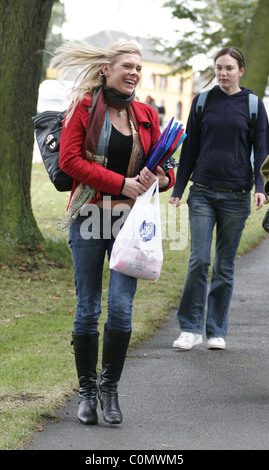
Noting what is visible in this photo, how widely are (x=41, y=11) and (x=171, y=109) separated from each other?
95.9 metres

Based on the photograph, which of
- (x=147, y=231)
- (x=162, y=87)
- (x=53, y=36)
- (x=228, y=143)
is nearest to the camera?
(x=147, y=231)

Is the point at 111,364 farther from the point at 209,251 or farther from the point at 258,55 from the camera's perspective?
the point at 258,55

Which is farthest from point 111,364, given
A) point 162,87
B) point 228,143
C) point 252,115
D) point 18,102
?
point 162,87

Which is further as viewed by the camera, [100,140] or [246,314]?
[246,314]

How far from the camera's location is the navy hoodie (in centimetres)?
649

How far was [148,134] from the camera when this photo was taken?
483 centimetres

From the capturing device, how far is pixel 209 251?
6.68 meters

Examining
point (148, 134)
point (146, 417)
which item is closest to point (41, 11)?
point (148, 134)

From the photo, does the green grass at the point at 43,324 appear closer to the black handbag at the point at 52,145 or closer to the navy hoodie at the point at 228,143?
the black handbag at the point at 52,145

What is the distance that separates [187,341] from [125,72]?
2.66m

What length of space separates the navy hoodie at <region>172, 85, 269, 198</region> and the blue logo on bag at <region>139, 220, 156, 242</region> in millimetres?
1895

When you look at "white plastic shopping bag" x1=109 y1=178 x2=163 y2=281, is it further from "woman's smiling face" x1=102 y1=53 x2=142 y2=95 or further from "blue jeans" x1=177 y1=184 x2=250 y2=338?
"blue jeans" x1=177 y1=184 x2=250 y2=338

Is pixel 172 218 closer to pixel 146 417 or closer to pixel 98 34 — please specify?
Answer: pixel 146 417
